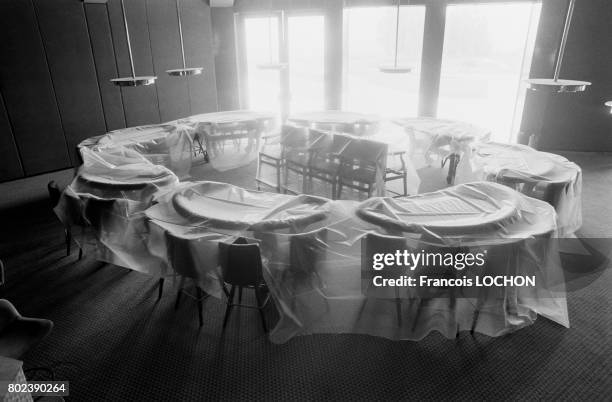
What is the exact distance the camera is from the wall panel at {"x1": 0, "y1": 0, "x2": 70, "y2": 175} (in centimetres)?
548

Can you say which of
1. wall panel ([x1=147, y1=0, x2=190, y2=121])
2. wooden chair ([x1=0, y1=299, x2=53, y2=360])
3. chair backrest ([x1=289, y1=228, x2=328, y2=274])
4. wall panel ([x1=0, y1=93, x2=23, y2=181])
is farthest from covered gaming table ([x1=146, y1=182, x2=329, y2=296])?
wall panel ([x1=147, y1=0, x2=190, y2=121])

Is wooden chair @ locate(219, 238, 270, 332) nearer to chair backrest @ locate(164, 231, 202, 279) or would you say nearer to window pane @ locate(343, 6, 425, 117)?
chair backrest @ locate(164, 231, 202, 279)

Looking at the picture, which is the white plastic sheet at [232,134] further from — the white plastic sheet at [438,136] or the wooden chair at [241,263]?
the wooden chair at [241,263]

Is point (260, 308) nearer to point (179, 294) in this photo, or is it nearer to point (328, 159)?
point (179, 294)

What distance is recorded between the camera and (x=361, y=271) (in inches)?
104

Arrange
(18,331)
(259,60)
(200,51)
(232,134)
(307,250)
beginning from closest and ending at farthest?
1. (18,331)
2. (307,250)
3. (232,134)
4. (200,51)
5. (259,60)

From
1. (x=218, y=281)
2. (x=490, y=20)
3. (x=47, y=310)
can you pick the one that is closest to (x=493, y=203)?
(x=218, y=281)

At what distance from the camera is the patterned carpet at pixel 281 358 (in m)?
2.43

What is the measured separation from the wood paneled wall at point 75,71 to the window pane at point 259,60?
1.14m

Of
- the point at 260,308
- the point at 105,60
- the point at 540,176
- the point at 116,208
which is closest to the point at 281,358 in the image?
the point at 260,308

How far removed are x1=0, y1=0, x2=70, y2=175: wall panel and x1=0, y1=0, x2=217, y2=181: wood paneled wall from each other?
0.04 ft

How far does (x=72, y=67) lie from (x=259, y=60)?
3.96 m

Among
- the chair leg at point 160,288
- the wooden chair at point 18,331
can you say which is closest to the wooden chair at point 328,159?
the chair leg at point 160,288

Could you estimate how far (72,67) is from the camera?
6082 mm
